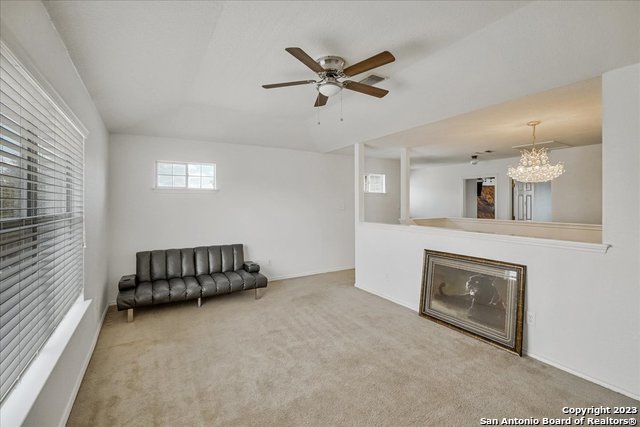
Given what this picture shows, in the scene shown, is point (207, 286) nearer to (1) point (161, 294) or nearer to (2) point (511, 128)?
(1) point (161, 294)

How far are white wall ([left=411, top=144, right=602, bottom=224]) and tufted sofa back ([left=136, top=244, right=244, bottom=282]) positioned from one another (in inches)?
239

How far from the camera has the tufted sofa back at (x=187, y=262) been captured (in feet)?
14.5

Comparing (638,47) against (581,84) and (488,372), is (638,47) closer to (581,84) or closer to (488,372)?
Answer: (581,84)

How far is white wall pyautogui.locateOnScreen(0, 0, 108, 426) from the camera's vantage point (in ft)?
4.62

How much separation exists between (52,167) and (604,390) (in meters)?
Answer: 4.47

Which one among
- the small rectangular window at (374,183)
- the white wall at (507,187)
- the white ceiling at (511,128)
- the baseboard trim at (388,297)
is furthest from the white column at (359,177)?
the white wall at (507,187)

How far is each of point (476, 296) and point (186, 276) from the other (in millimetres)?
4015

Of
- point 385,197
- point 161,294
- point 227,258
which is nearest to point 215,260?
point 227,258

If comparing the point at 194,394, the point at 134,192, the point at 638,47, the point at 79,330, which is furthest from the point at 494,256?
the point at 134,192

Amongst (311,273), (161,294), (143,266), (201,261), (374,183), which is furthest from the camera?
(374,183)

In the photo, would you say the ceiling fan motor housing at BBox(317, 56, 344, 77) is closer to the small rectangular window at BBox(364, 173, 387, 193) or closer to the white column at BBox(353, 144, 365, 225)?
the white column at BBox(353, 144, 365, 225)

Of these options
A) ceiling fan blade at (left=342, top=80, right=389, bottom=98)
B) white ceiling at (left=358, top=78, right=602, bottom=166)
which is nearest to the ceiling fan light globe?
ceiling fan blade at (left=342, top=80, right=389, bottom=98)

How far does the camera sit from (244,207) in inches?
215

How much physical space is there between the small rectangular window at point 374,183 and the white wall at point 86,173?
5.09 m
